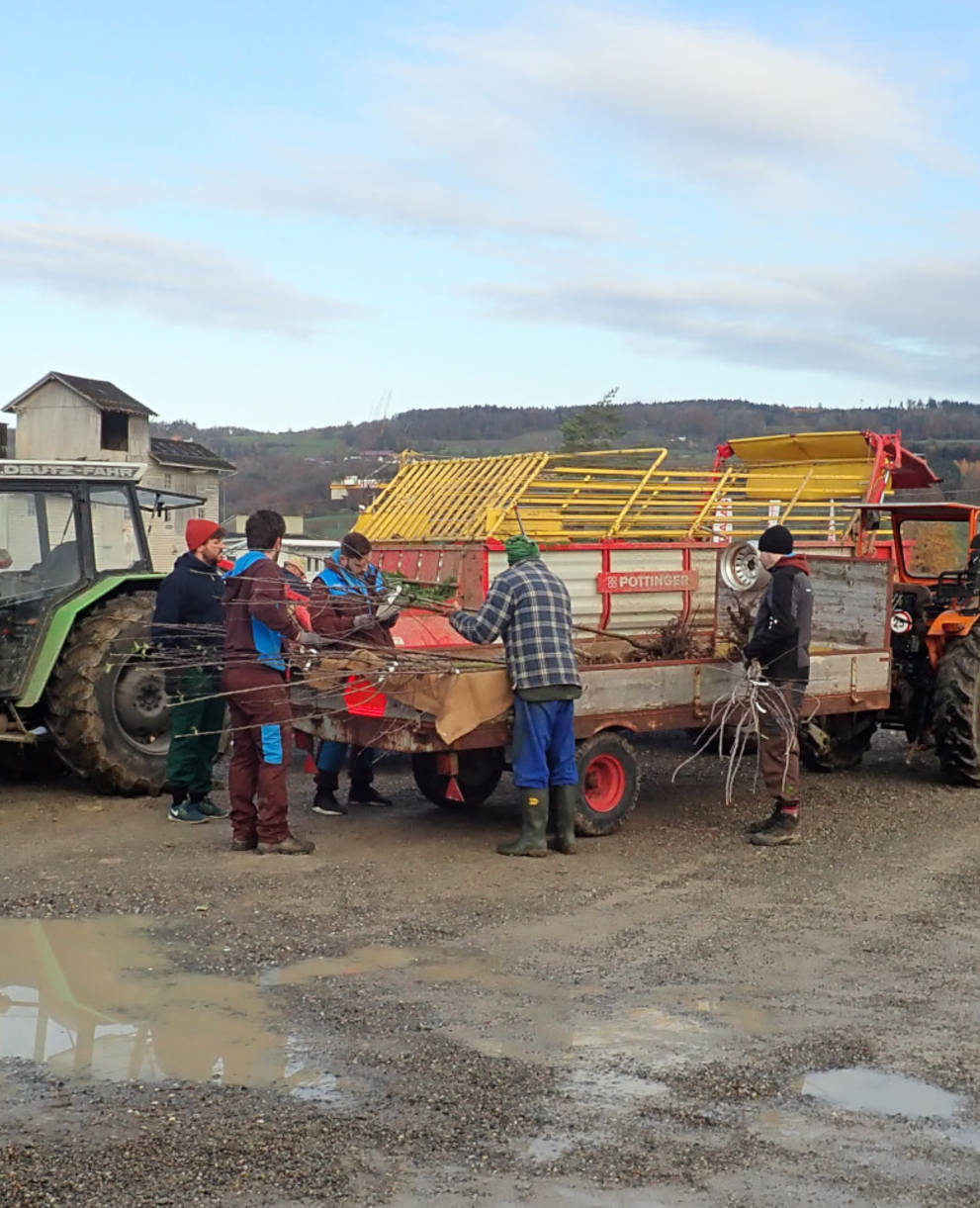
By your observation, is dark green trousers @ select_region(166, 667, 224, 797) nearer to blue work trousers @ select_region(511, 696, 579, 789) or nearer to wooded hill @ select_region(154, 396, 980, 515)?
blue work trousers @ select_region(511, 696, 579, 789)

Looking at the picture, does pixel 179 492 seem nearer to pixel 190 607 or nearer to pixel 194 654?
pixel 190 607

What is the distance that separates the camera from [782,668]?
8.70m

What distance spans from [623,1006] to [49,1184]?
2386 mm

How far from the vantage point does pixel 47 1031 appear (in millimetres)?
5145

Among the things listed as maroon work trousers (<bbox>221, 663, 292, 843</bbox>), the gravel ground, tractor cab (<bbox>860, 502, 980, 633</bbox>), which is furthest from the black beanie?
maroon work trousers (<bbox>221, 663, 292, 843</bbox>)

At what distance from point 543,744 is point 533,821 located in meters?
0.44

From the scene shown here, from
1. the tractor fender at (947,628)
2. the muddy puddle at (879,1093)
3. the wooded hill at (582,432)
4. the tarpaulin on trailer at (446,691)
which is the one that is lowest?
the muddy puddle at (879,1093)

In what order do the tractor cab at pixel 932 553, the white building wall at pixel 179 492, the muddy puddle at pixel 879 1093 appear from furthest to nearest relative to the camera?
the white building wall at pixel 179 492
the tractor cab at pixel 932 553
the muddy puddle at pixel 879 1093

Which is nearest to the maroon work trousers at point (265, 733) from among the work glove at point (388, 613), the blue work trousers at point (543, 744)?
the work glove at point (388, 613)

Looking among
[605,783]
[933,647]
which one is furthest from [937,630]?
[605,783]

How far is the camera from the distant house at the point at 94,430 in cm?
4053

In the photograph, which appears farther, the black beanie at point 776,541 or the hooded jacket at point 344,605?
the hooded jacket at point 344,605

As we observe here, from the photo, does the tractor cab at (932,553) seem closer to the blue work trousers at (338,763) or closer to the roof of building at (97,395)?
the blue work trousers at (338,763)

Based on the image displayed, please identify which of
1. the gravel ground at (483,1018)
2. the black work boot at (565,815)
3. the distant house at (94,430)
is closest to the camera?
the gravel ground at (483,1018)
